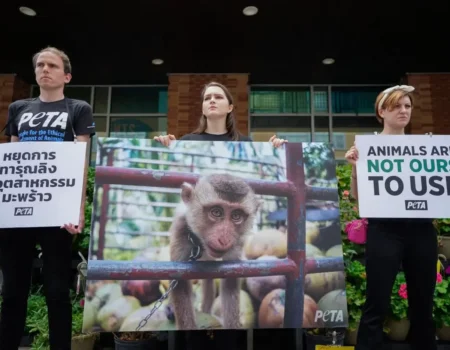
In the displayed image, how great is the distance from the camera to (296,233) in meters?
2.18

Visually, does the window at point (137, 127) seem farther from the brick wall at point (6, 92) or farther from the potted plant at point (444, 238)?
the potted plant at point (444, 238)

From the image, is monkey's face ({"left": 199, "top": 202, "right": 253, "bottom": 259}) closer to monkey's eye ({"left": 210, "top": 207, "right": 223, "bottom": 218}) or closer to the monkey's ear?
monkey's eye ({"left": 210, "top": 207, "right": 223, "bottom": 218})

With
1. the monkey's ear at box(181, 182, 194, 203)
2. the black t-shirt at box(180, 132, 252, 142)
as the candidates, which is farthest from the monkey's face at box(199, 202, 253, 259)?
the black t-shirt at box(180, 132, 252, 142)

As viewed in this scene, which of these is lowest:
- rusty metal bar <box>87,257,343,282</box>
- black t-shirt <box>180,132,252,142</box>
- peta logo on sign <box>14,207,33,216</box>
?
rusty metal bar <box>87,257,343,282</box>

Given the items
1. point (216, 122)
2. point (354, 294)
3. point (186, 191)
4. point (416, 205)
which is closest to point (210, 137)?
point (216, 122)

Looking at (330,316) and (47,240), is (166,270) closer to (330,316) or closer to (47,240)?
(47,240)

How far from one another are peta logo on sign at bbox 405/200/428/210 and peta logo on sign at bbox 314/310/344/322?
70 centimetres

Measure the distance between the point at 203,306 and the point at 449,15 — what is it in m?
6.07

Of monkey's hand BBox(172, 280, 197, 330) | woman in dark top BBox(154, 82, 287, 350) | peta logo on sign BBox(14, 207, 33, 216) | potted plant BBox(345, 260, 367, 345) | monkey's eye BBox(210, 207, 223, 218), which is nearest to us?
peta logo on sign BBox(14, 207, 33, 216)

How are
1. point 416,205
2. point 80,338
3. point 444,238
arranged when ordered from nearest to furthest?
1. point 416,205
2. point 80,338
3. point 444,238

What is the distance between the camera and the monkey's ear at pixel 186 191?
2.16 metres

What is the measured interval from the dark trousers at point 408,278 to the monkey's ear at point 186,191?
100cm

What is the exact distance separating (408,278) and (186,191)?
4.12ft

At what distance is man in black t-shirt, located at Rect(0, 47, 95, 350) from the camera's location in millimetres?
1775
